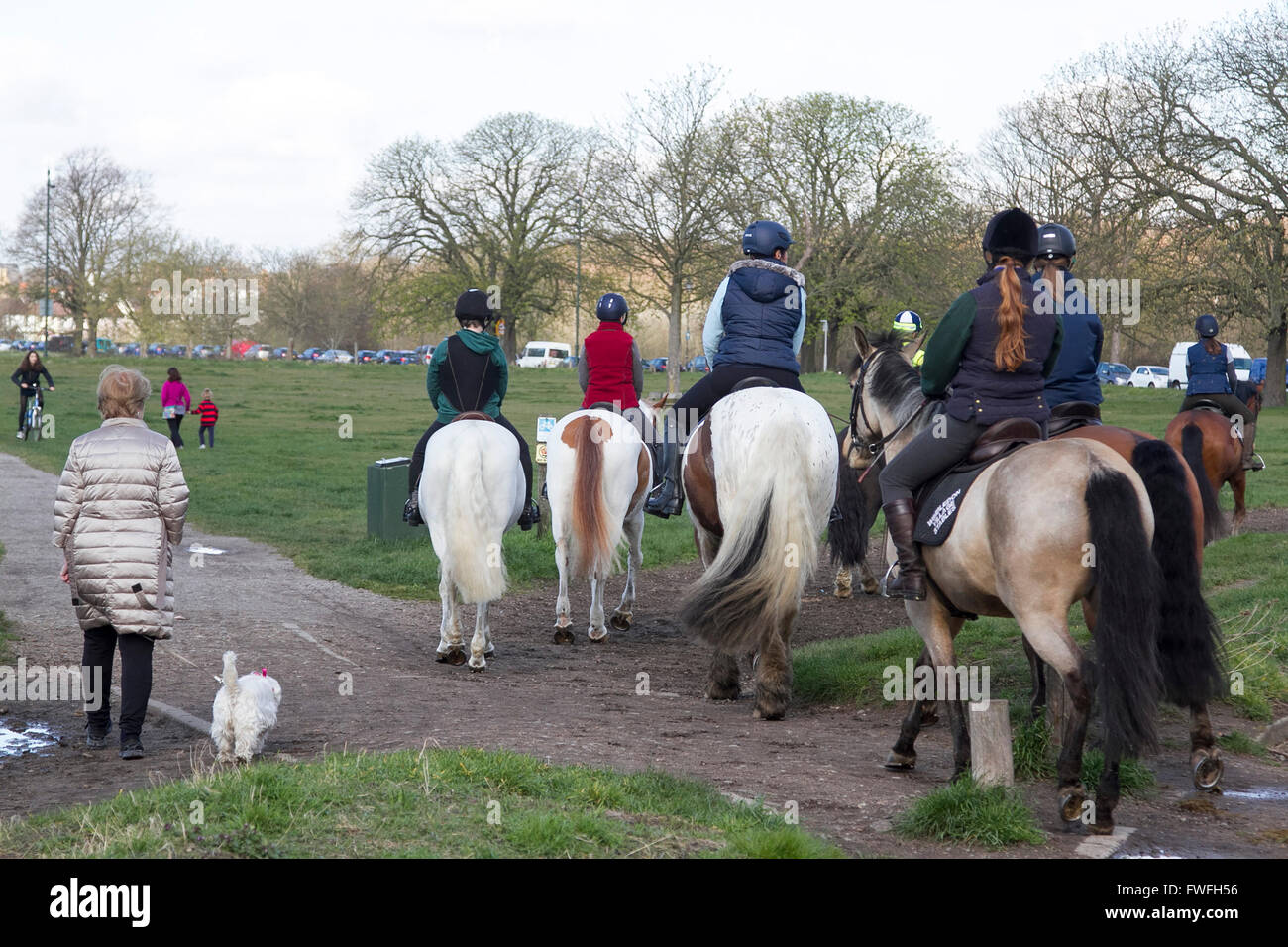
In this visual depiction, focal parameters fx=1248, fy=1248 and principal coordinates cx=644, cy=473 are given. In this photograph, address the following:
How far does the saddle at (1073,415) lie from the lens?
7363 millimetres

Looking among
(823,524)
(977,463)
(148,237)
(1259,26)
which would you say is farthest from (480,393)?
(148,237)

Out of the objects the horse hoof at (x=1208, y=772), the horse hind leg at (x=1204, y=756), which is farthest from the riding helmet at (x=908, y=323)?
the horse hoof at (x=1208, y=772)

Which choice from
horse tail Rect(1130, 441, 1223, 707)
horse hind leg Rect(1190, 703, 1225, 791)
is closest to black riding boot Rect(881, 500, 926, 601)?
horse tail Rect(1130, 441, 1223, 707)

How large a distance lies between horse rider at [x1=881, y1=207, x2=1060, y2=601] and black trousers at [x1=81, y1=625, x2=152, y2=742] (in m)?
4.01

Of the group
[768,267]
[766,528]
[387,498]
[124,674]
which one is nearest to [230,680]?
[124,674]

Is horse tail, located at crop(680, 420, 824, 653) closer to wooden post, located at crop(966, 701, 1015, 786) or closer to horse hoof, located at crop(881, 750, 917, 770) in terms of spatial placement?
horse hoof, located at crop(881, 750, 917, 770)

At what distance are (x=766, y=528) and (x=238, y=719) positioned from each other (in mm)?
3248

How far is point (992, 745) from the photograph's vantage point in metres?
5.76

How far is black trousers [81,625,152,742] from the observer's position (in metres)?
6.60

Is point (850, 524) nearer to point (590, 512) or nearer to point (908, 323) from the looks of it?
point (908, 323)

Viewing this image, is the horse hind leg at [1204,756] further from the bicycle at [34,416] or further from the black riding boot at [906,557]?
the bicycle at [34,416]

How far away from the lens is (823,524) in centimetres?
797

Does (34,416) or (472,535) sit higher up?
(34,416)
